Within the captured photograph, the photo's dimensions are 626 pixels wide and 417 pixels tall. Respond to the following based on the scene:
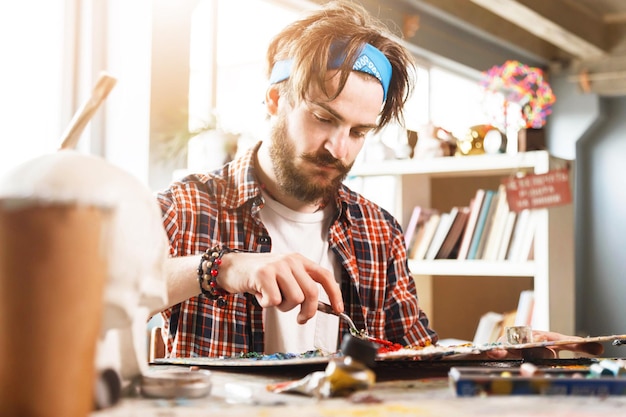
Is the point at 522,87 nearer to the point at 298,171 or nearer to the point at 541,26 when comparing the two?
the point at 541,26

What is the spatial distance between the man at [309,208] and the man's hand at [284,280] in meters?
0.63

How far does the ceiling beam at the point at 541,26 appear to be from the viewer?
540 centimetres

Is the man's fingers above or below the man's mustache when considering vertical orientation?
below

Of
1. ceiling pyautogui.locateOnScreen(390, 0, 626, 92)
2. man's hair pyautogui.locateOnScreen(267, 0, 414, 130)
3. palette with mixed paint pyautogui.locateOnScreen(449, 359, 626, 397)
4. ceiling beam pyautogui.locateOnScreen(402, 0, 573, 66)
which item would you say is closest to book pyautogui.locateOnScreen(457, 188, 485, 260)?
man's hair pyautogui.locateOnScreen(267, 0, 414, 130)

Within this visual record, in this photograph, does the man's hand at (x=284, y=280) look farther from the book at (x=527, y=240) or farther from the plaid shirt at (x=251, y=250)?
the book at (x=527, y=240)

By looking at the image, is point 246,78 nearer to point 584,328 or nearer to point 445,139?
point 445,139

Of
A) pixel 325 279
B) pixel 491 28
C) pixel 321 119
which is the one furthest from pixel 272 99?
pixel 491 28

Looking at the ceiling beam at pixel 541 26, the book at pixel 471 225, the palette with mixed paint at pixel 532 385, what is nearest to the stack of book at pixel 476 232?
the book at pixel 471 225

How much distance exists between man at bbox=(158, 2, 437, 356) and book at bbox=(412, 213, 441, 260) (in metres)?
1.46

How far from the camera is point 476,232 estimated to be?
3.29 metres

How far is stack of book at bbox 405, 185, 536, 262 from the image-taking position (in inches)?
123

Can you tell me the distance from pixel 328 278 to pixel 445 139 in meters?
2.60

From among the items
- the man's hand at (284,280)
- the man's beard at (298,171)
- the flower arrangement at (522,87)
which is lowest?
the man's hand at (284,280)

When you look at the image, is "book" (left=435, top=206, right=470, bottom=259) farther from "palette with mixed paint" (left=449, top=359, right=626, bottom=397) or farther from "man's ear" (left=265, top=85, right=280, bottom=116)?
"palette with mixed paint" (left=449, top=359, right=626, bottom=397)
